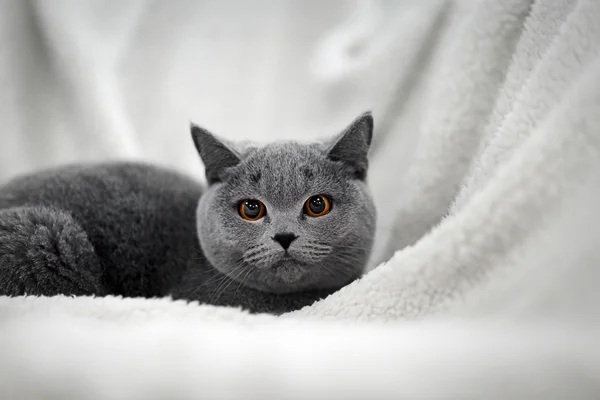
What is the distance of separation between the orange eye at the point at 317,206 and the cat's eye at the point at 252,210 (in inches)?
3.5

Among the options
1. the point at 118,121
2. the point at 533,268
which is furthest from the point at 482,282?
the point at 118,121

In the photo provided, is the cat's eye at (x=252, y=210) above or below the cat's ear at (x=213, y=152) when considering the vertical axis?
below

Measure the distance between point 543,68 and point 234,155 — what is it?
590 mm

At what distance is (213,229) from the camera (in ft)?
3.18

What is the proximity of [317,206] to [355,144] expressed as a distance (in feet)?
0.54

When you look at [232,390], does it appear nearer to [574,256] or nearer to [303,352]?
[303,352]

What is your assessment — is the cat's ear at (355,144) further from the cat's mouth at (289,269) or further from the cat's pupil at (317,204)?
the cat's mouth at (289,269)

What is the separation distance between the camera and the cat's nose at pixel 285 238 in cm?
85

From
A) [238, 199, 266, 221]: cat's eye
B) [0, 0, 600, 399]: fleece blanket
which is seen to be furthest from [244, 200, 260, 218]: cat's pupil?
[0, 0, 600, 399]: fleece blanket

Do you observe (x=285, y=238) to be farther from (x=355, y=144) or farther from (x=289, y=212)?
(x=355, y=144)

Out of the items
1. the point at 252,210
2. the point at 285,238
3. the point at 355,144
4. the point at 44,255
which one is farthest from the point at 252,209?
the point at 44,255

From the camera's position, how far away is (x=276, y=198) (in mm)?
910

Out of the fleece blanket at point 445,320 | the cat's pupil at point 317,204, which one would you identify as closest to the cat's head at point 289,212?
the cat's pupil at point 317,204

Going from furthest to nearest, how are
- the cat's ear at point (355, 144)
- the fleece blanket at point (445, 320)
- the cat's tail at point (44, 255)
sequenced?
the cat's ear at point (355, 144)
the cat's tail at point (44, 255)
the fleece blanket at point (445, 320)
